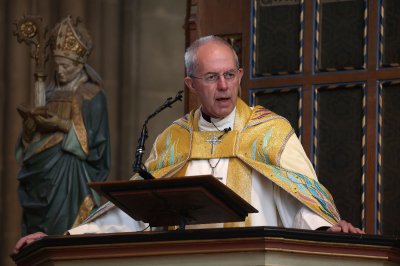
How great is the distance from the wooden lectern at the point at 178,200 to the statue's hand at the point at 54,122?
2.62m

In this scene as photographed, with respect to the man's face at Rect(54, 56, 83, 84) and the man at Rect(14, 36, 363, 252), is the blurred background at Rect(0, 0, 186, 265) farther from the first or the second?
the man at Rect(14, 36, 363, 252)

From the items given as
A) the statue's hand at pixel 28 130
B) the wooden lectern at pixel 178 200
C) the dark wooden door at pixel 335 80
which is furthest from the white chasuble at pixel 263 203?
the statue's hand at pixel 28 130

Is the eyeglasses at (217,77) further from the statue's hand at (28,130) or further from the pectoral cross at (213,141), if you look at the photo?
Answer: the statue's hand at (28,130)

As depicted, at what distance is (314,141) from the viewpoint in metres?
4.99

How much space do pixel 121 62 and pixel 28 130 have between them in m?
1.87

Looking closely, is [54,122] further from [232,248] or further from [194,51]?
[232,248]

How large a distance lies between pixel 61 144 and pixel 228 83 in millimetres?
2265

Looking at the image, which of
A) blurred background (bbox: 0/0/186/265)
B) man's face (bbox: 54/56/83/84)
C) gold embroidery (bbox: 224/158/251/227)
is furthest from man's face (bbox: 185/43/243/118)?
blurred background (bbox: 0/0/186/265)

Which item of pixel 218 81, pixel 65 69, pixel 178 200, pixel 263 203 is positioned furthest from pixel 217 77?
pixel 65 69

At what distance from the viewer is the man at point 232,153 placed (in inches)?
124

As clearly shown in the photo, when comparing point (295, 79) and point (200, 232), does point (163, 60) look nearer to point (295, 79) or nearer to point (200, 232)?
point (295, 79)

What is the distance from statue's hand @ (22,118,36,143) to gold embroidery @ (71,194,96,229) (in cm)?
62

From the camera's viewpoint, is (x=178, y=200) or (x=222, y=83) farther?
(x=222, y=83)

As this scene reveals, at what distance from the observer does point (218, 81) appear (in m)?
3.28
